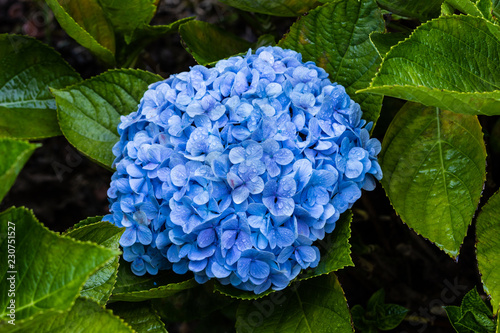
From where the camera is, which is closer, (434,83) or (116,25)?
(434,83)

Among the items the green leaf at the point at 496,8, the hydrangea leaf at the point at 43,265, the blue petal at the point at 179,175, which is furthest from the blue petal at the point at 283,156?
the green leaf at the point at 496,8

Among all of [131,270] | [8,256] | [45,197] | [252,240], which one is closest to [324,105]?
[252,240]

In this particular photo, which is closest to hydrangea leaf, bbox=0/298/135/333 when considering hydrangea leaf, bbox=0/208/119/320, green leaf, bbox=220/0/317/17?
hydrangea leaf, bbox=0/208/119/320

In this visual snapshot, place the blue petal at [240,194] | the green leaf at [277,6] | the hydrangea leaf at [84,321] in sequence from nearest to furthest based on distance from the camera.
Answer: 1. the hydrangea leaf at [84,321]
2. the blue petal at [240,194]
3. the green leaf at [277,6]

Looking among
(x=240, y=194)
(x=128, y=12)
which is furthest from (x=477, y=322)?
(x=128, y=12)

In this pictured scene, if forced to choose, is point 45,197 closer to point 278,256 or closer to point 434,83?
point 278,256

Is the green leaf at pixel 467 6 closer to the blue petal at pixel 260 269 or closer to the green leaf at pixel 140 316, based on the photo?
the blue petal at pixel 260 269
